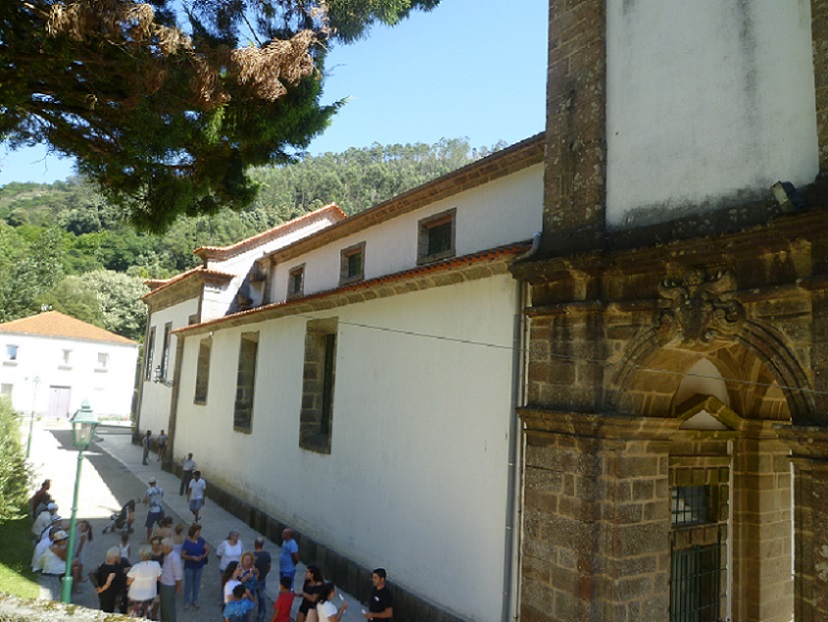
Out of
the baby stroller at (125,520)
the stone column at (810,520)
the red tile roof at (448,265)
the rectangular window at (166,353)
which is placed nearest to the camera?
the stone column at (810,520)

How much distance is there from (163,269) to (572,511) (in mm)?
65919

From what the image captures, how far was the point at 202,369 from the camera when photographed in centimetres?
2009

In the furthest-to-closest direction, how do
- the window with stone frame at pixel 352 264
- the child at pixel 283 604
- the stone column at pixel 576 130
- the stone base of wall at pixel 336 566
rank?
1. the window with stone frame at pixel 352 264
2. the stone base of wall at pixel 336 566
3. the child at pixel 283 604
4. the stone column at pixel 576 130

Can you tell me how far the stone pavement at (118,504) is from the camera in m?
9.43

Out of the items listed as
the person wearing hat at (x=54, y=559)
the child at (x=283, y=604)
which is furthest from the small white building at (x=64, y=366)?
the child at (x=283, y=604)

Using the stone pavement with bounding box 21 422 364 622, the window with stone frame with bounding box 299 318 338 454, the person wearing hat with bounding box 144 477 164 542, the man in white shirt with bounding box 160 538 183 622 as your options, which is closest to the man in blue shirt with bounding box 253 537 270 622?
the stone pavement with bounding box 21 422 364 622

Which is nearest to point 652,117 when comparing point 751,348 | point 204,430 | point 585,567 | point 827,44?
point 827,44

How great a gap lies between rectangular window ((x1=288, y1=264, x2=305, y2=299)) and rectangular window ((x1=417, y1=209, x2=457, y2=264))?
19.3 ft

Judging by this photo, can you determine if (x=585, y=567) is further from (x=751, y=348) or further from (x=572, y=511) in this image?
(x=751, y=348)

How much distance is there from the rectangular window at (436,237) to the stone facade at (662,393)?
3.59 m

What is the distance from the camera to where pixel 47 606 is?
3234 millimetres

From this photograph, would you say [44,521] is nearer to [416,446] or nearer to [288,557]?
[288,557]

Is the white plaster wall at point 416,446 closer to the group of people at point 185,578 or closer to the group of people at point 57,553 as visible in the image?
the group of people at point 185,578

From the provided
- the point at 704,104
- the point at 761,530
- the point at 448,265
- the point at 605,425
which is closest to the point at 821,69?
the point at 704,104
